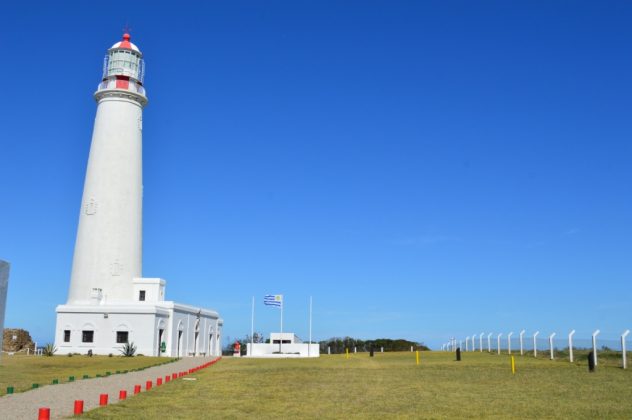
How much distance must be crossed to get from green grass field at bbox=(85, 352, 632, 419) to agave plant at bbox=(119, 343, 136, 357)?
2105 cm

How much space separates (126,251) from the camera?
53.8 m

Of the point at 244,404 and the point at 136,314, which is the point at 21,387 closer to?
the point at 244,404

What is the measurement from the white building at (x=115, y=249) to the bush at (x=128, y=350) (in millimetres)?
379

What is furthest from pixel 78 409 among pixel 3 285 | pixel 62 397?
pixel 3 285

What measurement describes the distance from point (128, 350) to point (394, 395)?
34.2m

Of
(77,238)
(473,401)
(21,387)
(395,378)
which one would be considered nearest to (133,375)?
(21,387)

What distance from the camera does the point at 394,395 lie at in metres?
20.5

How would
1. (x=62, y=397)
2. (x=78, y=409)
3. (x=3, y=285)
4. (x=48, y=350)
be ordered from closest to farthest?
(x=3, y=285)
(x=78, y=409)
(x=62, y=397)
(x=48, y=350)

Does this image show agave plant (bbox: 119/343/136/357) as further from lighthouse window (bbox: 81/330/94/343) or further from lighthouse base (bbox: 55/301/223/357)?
lighthouse window (bbox: 81/330/94/343)

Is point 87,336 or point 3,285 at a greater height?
point 3,285

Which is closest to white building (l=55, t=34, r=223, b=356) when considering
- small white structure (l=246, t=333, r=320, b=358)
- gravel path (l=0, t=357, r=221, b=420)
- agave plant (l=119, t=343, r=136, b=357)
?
agave plant (l=119, t=343, r=136, b=357)

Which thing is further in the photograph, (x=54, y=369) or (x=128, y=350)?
(x=128, y=350)

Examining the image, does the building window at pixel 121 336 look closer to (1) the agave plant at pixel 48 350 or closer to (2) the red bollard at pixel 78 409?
(1) the agave plant at pixel 48 350

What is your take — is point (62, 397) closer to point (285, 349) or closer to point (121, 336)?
point (121, 336)
